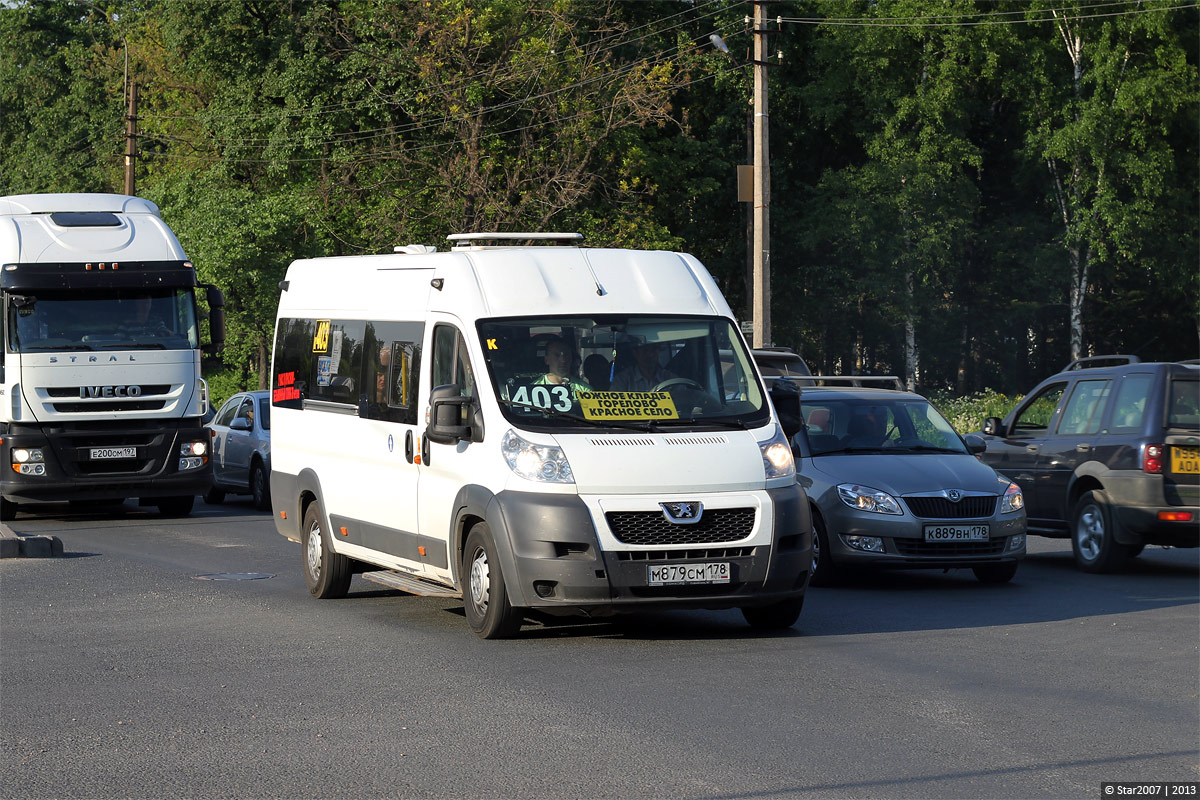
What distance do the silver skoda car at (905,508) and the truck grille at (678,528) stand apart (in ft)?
8.94

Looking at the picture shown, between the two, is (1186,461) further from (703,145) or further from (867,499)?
(703,145)

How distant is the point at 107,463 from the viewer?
19.7m

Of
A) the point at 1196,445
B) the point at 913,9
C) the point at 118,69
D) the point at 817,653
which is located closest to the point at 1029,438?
the point at 1196,445

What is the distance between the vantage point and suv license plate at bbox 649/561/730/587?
376 inches

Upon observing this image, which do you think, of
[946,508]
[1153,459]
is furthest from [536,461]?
[1153,459]

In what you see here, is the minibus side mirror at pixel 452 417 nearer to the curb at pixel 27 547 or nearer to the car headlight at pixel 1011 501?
the car headlight at pixel 1011 501

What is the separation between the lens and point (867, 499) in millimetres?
12680

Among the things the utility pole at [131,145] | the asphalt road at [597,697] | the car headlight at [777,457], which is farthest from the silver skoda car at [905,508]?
the utility pole at [131,145]

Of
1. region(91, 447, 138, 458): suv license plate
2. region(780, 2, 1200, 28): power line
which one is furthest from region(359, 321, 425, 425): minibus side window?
region(780, 2, 1200, 28): power line

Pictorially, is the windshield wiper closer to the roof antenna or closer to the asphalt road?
the roof antenna

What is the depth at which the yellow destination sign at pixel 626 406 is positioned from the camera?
9953 millimetres

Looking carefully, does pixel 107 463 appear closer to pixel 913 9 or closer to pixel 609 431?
pixel 609 431

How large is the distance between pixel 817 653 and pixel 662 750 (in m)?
2.83

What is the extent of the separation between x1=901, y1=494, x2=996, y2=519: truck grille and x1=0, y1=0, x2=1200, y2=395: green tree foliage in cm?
2698
